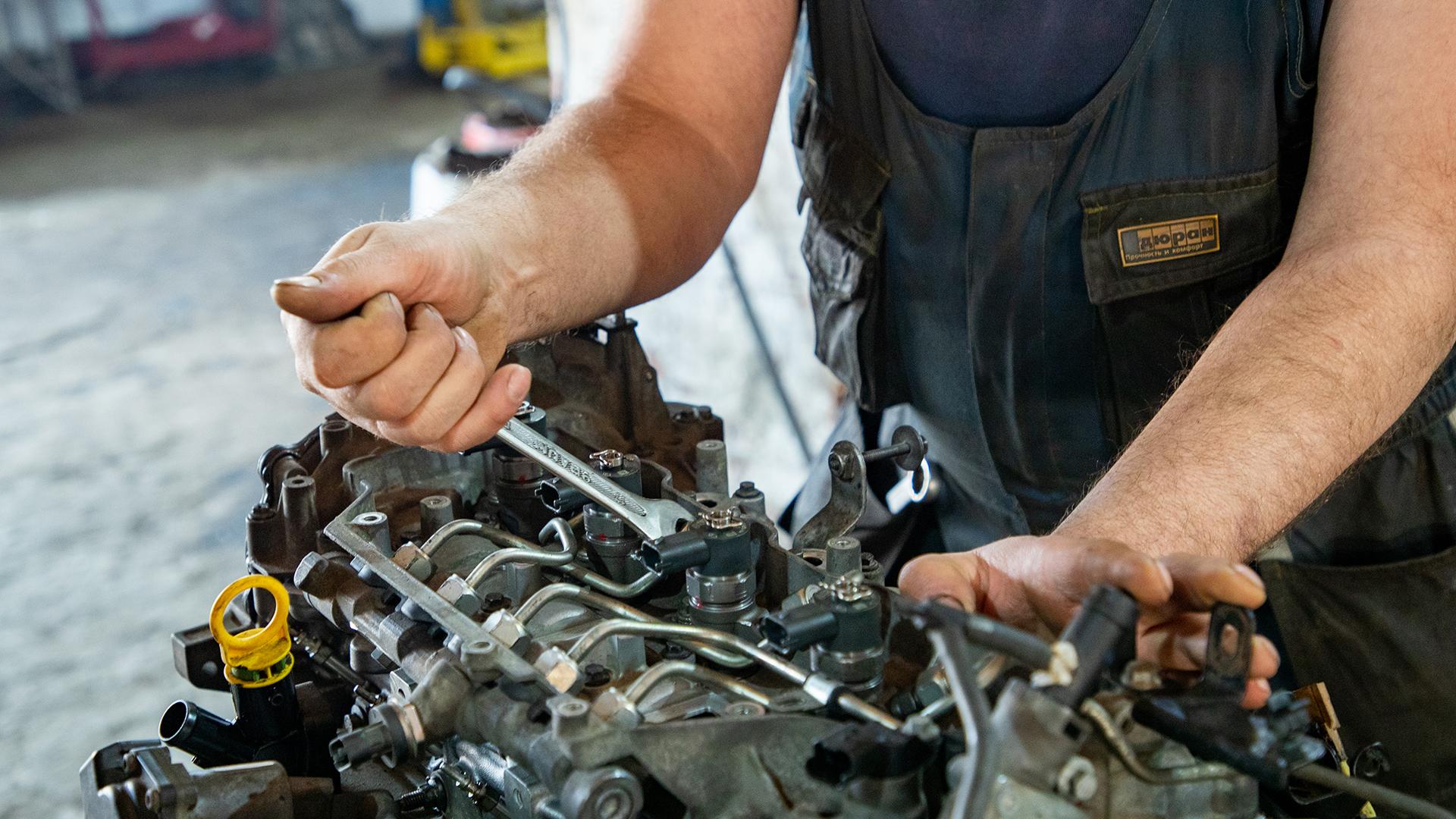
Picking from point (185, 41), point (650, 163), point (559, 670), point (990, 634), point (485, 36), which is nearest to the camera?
point (990, 634)

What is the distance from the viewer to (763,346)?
157 inches

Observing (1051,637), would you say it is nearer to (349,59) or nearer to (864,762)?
(864,762)

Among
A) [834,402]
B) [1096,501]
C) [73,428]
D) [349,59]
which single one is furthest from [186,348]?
[349,59]

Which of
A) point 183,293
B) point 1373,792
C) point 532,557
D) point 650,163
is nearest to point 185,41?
point 183,293

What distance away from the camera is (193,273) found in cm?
654

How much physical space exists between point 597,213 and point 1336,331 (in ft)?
2.94

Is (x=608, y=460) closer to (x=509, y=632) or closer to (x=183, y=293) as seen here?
(x=509, y=632)

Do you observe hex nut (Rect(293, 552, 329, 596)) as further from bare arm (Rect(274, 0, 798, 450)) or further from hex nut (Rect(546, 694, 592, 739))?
hex nut (Rect(546, 694, 592, 739))

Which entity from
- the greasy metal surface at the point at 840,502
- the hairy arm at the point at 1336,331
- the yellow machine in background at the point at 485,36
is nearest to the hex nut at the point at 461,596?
the greasy metal surface at the point at 840,502

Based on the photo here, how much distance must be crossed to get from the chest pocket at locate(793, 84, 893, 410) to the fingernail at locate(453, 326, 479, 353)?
2.16 ft

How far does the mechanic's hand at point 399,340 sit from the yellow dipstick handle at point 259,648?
0.21 metres

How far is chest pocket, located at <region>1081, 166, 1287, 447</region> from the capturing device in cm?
167

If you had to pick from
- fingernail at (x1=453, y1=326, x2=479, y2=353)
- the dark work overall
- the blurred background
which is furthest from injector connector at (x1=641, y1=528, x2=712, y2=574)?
the blurred background

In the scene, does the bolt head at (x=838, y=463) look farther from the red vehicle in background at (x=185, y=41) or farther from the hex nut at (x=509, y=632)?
the red vehicle in background at (x=185, y=41)
